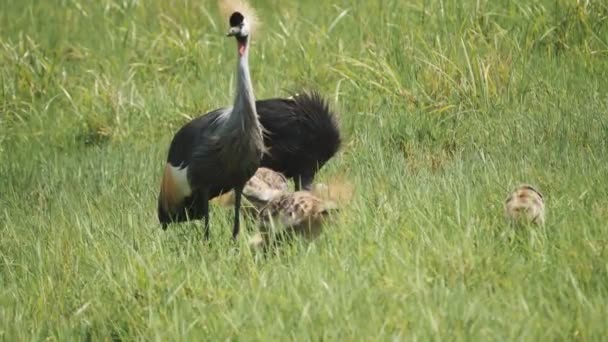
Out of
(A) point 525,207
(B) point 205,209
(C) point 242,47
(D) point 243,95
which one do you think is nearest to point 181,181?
(B) point 205,209

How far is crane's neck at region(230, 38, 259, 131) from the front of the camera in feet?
20.6

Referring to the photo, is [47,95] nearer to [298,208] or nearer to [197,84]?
[197,84]

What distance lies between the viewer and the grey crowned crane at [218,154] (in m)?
6.38

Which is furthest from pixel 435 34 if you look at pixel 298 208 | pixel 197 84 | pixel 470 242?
pixel 470 242

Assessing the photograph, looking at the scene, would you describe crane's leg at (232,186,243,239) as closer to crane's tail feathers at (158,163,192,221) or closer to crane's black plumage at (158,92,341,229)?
crane's tail feathers at (158,163,192,221)

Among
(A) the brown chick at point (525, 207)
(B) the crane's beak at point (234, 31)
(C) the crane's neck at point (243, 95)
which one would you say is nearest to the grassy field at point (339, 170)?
(A) the brown chick at point (525, 207)

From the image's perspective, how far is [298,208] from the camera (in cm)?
612

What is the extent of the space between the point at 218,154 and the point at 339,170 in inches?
58.6

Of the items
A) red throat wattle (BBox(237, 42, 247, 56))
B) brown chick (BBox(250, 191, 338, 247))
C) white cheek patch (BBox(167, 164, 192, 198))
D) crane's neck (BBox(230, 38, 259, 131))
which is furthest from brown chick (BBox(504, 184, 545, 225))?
white cheek patch (BBox(167, 164, 192, 198))

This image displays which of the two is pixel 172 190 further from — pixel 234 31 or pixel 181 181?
pixel 234 31

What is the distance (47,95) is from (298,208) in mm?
5230

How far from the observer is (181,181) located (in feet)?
22.5

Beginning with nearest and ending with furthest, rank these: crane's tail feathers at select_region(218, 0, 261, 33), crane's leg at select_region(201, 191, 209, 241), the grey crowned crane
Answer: the grey crowned crane < crane's leg at select_region(201, 191, 209, 241) < crane's tail feathers at select_region(218, 0, 261, 33)

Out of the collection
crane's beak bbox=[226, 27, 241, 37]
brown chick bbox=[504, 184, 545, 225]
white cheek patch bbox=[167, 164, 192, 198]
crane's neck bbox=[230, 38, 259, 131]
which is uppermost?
crane's beak bbox=[226, 27, 241, 37]
